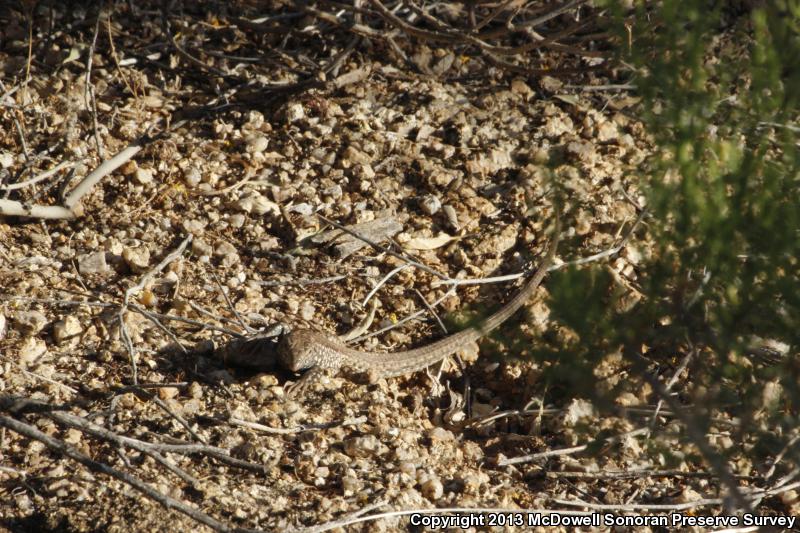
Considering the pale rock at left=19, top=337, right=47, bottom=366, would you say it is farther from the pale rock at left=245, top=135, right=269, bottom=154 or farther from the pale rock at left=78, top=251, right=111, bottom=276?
the pale rock at left=245, top=135, right=269, bottom=154

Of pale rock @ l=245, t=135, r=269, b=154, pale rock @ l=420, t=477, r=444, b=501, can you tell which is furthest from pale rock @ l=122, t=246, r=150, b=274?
pale rock @ l=420, t=477, r=444, b=501

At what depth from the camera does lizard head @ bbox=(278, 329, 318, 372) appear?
16.2ft

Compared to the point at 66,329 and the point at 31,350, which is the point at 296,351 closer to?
the point at 66,329

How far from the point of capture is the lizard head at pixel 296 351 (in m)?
4.94

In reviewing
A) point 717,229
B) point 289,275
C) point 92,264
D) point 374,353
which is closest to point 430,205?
point 289,275

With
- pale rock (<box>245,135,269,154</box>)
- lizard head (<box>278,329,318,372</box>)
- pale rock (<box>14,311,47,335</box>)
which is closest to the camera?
pale rock (<box>14,311,47,335</box>)

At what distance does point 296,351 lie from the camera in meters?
4.96

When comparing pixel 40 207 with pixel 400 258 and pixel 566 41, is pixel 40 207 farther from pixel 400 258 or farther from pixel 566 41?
pixel 566 41

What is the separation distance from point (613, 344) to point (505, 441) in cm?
193

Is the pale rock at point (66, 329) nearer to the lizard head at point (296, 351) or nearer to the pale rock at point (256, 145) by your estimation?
the lizard head at point (296, 351)

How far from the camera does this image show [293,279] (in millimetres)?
5648

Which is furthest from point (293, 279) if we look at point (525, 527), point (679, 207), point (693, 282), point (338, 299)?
point (679, 207)

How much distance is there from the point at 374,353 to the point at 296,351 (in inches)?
21.9

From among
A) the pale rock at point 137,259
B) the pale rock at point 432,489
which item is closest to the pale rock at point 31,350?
the pale rock at point 137,259
